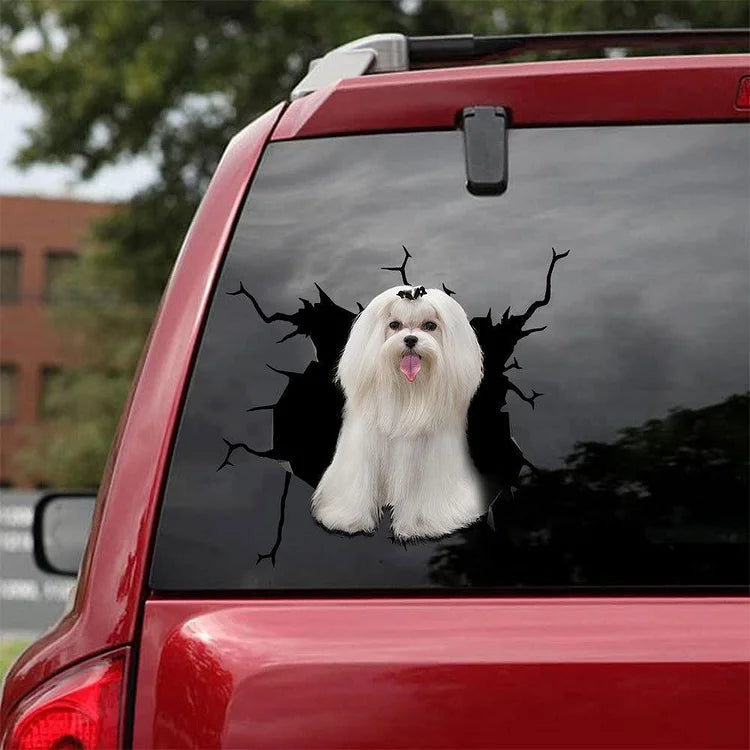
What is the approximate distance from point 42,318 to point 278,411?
154 ft

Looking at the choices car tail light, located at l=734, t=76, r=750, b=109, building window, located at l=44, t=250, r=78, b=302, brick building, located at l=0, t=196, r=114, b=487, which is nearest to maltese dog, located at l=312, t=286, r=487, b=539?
car tail light, located at l=734, t=76, r=750, b=109

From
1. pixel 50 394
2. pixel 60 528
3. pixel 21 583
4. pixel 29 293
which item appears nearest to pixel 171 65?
pixel 21 583

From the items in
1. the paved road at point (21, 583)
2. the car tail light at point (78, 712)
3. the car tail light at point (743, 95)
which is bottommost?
the paved road at point (21, 583)

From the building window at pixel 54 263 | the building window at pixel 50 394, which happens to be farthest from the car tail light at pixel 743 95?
the building window at pixel 54 263

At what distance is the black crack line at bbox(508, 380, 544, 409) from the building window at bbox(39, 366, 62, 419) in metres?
37.1

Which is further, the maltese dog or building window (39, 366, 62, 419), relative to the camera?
building window (39, 366, 62, 419)

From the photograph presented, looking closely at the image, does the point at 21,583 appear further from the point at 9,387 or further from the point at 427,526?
the point at 9,387

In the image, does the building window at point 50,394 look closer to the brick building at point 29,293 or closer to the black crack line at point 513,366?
the brick building at point 29,293

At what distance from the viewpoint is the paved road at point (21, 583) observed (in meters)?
14.1

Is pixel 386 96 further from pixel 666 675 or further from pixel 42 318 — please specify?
pixel 42 318

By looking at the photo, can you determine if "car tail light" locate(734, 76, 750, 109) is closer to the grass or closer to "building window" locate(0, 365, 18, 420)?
the grass

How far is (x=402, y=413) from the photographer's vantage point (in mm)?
1873

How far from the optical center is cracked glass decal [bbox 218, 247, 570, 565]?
5.95ft

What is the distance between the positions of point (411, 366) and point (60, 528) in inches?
61.5
